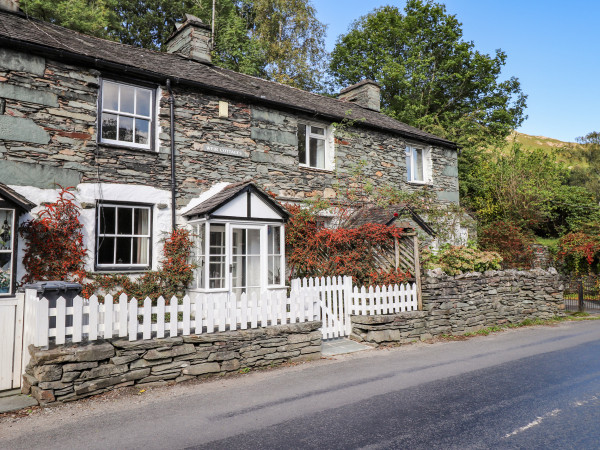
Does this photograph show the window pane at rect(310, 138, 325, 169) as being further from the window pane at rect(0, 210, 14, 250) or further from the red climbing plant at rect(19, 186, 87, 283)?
the window pane at rect(0, 210, 14, 250)

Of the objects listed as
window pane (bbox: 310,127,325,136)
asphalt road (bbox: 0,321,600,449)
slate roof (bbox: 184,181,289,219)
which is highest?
window pane (bbox: 310,127,325,136)

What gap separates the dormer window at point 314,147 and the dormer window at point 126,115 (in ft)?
15.7

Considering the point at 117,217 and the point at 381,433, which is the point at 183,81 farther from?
the point at 381,433

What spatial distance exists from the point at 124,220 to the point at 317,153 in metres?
6.61

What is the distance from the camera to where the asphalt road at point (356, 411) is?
13.6 ft

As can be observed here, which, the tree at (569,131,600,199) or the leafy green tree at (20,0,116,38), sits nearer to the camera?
the leafy green tree at (20,0,116,38)

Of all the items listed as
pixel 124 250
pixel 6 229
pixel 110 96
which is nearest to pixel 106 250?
pixel 124 250

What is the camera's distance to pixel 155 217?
10039 millimetres

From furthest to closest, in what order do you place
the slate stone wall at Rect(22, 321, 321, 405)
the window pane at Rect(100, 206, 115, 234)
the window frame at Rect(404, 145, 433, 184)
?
1. the window frame at Rect(404, 145, 433, 184)
2. the window pane at Rect(100, 206, 115, 234)
3. the slate stone wall at Rect(22, 321, 321, 405)

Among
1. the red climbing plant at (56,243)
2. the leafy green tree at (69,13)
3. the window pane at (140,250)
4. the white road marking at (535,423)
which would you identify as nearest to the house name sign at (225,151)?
the window pane at (140,250)

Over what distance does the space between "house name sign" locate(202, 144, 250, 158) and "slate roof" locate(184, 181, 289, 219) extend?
3.46 ft

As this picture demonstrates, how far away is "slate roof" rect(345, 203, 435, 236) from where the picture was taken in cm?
1120

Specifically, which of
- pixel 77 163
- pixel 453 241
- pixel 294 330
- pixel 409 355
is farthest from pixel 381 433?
pixel 453 241

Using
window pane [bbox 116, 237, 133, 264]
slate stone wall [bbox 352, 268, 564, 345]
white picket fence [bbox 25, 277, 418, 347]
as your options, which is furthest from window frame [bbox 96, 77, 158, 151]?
slate stone wall [bbox 352, 268, 564, 345]
